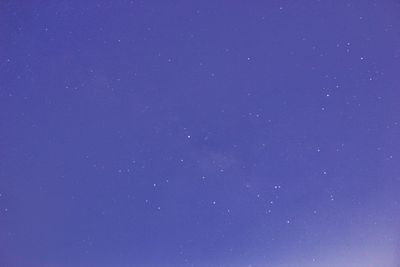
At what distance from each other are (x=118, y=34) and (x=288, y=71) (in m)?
0.77

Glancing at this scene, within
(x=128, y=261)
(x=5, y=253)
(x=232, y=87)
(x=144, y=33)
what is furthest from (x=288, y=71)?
(x=5, y=253)

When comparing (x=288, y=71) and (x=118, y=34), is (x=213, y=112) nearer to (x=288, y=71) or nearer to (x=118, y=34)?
(x=288, y=71)

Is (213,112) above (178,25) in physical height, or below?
below

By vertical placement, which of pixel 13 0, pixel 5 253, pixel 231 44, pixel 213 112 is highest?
pixel 13 0

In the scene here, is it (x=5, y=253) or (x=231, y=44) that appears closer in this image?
(x=231, y=44)

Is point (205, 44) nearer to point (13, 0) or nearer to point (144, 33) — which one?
point (144, 33)

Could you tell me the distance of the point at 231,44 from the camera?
58.9 inches

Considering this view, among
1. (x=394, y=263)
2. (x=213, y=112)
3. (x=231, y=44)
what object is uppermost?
(x=231, y=44)

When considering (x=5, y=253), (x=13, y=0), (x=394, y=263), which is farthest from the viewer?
(x=5, y=253)

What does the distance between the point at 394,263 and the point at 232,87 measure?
1.13 meters

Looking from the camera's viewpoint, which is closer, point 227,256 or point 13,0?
point 13,0

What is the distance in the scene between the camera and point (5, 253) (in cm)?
174

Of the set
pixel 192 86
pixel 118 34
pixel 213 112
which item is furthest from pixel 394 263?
pixel 118 34

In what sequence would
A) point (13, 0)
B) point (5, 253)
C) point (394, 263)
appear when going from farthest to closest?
point (5, 253) < point (394, 263) < point (13, 0)
